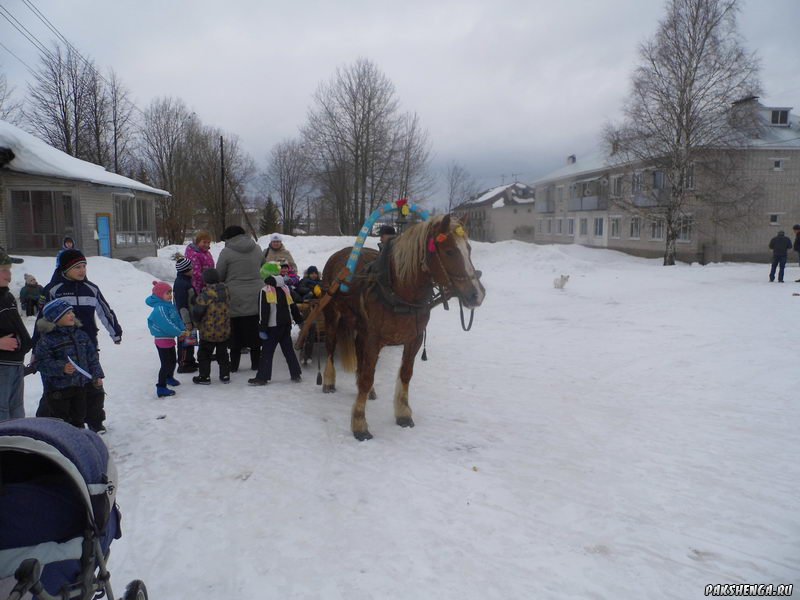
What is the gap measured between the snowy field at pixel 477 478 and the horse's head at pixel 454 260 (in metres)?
1.35

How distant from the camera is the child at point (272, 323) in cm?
587

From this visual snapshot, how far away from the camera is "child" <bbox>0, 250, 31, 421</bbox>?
3781 millimetres

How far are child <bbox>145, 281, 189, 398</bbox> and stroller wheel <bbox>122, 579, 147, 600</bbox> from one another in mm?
3644

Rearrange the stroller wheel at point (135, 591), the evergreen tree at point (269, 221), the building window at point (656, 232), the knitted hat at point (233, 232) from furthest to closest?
the evergreen tree at point (269, 221) < the building window at point (656, 232) < the knitted hat at point (233, 232) < the stroller wheel at point (135, 591)

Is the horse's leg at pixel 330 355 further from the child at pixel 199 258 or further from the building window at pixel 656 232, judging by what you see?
the building window at pixel 656 232

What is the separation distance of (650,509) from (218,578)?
270 centimetres

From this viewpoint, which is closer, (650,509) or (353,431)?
(650,509)

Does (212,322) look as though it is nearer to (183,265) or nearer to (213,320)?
(213,320)

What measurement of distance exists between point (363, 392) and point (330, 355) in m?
1.52

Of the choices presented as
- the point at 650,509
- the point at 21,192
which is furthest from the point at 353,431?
the point at 21,192

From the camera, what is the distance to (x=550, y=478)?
368 centimetres

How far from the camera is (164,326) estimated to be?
5.43 metres

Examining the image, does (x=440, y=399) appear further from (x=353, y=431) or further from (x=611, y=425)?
(x=611, y=425)

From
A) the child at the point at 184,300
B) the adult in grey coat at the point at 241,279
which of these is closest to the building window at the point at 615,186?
the adult in grey coat at the point at 241,279
